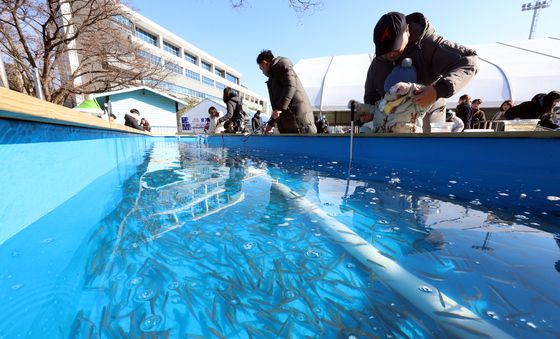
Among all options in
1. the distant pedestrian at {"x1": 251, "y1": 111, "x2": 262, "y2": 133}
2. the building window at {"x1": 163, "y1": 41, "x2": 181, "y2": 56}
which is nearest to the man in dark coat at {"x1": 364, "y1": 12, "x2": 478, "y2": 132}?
the distant pedestrian at {"x1": 251, "y1": 111, "x2": 262, "y2": 133}

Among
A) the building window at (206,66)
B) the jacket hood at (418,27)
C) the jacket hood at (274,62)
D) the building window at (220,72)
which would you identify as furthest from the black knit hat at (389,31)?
the building window at (220,72)

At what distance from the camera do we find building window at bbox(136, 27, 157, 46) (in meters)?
29.9

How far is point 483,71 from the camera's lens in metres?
12.1

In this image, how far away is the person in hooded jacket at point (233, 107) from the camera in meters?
7.42

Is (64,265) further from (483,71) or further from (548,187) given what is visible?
(483,71)

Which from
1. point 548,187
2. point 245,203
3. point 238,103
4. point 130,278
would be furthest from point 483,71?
point 130,278

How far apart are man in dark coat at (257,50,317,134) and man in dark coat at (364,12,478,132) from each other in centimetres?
168

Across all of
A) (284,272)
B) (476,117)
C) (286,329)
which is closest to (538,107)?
(476,117)

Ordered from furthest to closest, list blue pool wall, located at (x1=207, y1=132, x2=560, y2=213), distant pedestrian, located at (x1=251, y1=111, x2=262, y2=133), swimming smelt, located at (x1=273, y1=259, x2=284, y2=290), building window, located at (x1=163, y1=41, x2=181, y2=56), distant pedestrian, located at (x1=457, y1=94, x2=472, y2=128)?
building window, located at (x1=163, y1=41, x2=181, y2=56)
distant pedestrian, located at (x1=251, y1=111, x2=262, y2=133)
distant pedestrian, located at (x1=457, y1=94, x2=472, y2=128)
blue pool wall, located at (x1=207, y1=132, x2=560, y2=213)
swimming smelt, located at (x1=273, y1=259, x2=284, y2=290)

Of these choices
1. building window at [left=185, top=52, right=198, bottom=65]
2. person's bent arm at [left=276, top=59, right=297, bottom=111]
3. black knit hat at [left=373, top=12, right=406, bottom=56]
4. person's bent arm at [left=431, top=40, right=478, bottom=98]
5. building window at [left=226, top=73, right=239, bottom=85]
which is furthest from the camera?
building window at [left=226, top=73, right=239, bottom=85]

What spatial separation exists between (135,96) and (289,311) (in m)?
19.3

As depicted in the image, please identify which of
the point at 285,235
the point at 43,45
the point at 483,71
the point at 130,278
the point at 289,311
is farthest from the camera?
the point at 483,71

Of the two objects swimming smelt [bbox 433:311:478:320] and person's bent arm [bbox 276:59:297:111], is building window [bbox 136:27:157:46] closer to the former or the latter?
person's bent arm [bbox 276:59:297:111]

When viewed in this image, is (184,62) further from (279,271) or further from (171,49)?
(279,271)
